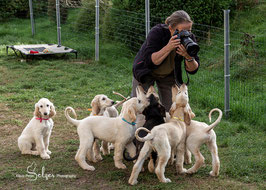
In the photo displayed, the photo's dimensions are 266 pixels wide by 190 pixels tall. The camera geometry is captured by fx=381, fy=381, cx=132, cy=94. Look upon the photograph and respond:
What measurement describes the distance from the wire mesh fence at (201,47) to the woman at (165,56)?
7.65ft

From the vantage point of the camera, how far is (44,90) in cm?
937

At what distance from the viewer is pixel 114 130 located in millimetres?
5145

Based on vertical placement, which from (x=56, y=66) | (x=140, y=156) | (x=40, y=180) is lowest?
(x=40, y=180)

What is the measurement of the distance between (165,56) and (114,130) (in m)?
1.21

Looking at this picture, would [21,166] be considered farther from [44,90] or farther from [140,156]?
[44,90]

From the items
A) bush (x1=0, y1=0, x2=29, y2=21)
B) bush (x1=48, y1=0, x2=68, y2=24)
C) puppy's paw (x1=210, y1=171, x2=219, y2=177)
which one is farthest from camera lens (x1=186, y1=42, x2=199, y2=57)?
bush (x1=0, y1=0, x2=29, y2=21)

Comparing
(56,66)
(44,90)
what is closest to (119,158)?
(44,90)

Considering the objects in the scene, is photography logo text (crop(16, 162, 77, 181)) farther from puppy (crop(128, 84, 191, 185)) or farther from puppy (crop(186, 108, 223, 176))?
puppy (crop(186, 108, 223, 176))

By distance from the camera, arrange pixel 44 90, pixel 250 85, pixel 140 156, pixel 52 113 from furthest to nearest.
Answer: pixel 44 90 → pixel 250 85 → pixel 52 113 → pixel 140 156

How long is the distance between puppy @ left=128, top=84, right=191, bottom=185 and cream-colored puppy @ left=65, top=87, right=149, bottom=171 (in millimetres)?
430

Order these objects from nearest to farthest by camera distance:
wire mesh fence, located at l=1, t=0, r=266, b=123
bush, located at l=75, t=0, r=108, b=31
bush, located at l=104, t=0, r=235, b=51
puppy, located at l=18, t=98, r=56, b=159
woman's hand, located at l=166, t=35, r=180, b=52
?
woman's hand, located at l=166, t=35, r=180, b=52
puppy, located at l=18, t=98, r=56, b=159
wire mesh fence, located at l=1, t=0, r=266, b=123
bush, located at l=104, t=0, r=235, b=51
bush, located at l=75, t=0, r=108, b=31

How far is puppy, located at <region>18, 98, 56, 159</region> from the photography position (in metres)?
5.57

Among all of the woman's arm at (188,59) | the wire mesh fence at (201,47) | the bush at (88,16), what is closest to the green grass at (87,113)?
the wire mesh fence at (201,47)

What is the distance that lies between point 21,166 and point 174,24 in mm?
2869
